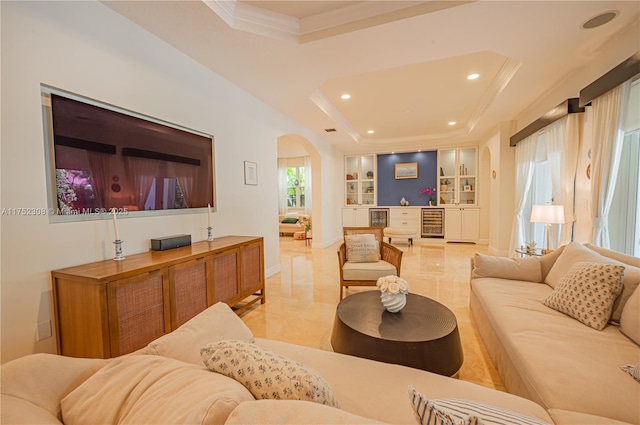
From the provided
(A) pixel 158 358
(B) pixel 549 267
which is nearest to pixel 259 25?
(A) pixel 158 358

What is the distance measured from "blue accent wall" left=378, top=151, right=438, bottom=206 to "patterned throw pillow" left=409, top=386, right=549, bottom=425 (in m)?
7.47

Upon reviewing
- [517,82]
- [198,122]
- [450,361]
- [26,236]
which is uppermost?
[517,82]

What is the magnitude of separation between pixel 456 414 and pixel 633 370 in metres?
1.27

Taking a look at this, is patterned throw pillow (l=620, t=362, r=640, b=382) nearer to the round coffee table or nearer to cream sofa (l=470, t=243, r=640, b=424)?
cream sofa (l=470, t=243, r=640, b=424)

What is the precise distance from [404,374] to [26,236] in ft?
7.79

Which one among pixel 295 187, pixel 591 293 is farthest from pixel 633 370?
pixel 295 187

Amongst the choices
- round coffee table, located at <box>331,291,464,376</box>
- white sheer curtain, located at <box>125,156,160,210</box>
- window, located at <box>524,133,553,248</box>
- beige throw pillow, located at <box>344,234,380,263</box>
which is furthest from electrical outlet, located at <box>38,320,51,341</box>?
window, located at <box>524,133,553,248</box>

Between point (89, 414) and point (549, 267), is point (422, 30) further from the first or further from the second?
point (89, 414)

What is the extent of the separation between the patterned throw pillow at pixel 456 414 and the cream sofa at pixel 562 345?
54 cm

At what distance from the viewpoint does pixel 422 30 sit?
7.74 feet

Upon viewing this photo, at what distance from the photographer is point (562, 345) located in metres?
1.46

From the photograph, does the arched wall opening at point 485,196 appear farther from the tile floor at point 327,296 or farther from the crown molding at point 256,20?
the crown molding at point 256,20

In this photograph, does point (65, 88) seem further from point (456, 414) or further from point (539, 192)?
point (539, 192)

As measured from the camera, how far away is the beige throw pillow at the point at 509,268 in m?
2.54
